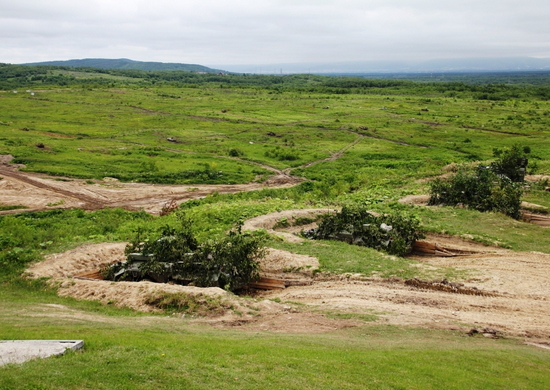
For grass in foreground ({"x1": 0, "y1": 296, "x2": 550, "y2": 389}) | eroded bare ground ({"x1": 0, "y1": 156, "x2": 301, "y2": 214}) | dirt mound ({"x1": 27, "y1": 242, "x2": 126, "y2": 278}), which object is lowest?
eroded bare ground ({"x1": 0, "y1": 156, "x2": 301, "y2": 214})

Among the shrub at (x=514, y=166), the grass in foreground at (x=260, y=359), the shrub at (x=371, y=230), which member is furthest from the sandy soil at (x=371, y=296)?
the shrub at (x=514, y=166)

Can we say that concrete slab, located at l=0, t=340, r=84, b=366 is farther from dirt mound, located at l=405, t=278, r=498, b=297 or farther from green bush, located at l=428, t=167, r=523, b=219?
green bush, located at l=428, t=167, r=523, b=219

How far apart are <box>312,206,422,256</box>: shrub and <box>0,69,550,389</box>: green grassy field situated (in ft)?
5.92

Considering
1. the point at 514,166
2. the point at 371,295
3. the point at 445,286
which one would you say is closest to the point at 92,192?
the point at 371,295

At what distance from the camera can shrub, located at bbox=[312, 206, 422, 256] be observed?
93.6 feet

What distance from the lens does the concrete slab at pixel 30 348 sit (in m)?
12.4

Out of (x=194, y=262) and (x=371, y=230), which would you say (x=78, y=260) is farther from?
(x=371, y=230)

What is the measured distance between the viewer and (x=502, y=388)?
43.3ft

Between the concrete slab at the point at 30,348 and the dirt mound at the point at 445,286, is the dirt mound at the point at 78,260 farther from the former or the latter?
the dirt mound at the point at 445,286

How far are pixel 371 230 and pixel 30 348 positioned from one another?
69.1 ft

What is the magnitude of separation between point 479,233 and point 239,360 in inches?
884

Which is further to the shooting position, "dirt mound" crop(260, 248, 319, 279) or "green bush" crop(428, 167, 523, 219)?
"green bush" crop(428, 167, 523, 219)

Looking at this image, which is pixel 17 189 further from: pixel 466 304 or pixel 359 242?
pixel 466 304

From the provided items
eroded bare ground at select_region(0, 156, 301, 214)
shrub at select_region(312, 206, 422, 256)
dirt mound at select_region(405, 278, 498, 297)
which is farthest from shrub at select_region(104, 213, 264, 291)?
eroded bare ground at select_region(0, 156, 301, 214)
